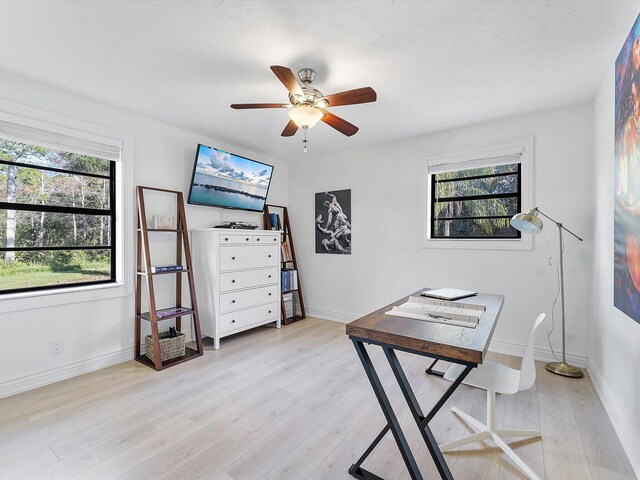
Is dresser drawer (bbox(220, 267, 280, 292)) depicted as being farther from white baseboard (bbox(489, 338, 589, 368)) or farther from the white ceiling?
white baseboard (bbox(489, 338, 589, 368))

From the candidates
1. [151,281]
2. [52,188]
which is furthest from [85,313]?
[52,188]

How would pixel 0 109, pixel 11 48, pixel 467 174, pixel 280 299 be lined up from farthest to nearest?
pixel 280 299 → pixel 467 174 → pixel 0 109 → pixel 11 48

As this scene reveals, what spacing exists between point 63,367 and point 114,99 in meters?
2.30

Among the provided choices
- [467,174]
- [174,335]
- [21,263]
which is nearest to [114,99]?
[21,263]

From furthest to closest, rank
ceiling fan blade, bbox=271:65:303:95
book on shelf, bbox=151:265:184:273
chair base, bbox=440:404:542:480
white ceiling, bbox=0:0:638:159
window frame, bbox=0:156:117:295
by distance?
book on shelf, bbox=151:265:184:273
window frame, bbox=0:156:117:295
ceiling fan blade, bbox=271:65:303:95
white ceiling, bbox=0:0:638:159
chair base, bbox=440:404:542:480

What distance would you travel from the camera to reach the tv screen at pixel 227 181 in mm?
3404

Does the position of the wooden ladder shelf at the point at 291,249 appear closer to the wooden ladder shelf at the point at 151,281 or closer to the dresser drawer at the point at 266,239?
the dresser drawer at the point at 266,239

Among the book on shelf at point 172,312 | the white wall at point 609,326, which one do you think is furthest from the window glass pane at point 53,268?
the white wall at point 609,326

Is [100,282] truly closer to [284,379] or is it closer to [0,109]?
[0,109]

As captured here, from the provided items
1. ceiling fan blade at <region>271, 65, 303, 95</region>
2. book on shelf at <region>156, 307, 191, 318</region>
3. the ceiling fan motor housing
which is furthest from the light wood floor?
the ceiling fan motor housing

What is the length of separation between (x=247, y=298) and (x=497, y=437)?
2.65 m

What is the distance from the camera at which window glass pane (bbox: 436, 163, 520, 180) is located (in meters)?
3.20

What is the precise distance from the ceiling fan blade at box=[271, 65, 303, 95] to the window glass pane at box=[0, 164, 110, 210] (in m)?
2.13

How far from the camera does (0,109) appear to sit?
7.36 ft
